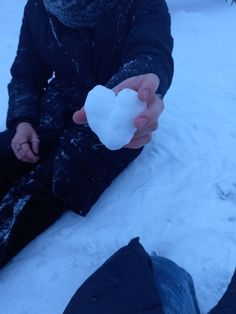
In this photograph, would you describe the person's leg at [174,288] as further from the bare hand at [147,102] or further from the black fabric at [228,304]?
the bare hand at [147,102]

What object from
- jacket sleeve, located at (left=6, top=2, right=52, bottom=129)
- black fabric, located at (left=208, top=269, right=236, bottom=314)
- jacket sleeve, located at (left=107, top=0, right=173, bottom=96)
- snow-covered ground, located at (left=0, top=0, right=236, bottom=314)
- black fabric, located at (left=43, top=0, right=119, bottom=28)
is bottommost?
snow-covered ground, located at (left=0, top=0, right=236, bottom=314)

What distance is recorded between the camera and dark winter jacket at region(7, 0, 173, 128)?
45.1 inches

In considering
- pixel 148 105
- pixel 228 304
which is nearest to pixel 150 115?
pixel 148 105

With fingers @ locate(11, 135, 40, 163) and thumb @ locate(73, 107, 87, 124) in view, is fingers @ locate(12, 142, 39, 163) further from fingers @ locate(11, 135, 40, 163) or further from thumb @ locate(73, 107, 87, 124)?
thumb @ locate(73, 107, 87, 124)

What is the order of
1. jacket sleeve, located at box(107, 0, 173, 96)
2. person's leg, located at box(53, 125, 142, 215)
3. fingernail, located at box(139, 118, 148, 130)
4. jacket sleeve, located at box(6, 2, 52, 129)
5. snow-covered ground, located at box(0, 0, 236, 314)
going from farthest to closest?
jacket sleeve, located at box(6, 2, 52, 129)
person's leg, located at box(53, 125, 142, 215)
snow-covered ground, located at box(0, 0, 236, 314)
jacket sleeve, located at box(107, 0, 173, 96)
fingernail, located at box(139, 118, 148, 130)

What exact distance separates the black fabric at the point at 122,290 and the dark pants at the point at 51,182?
36 centimetres

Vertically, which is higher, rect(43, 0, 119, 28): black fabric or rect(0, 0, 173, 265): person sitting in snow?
rect(43, 0, 119, 28): black fabric

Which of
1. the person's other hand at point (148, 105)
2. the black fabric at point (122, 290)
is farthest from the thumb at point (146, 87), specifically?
the black fabric at point (122, 290)

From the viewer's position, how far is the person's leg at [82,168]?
1.27m

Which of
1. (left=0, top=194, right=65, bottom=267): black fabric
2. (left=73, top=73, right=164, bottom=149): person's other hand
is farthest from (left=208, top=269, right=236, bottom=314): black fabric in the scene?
(left=0, top=194, right=65, bottom=267): black fabric

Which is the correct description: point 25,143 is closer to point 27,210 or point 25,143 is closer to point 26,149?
point 26,149

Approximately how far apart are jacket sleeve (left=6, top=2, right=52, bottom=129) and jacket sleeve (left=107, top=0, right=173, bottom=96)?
1.52 feet

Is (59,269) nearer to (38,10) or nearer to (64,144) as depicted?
(64,144)

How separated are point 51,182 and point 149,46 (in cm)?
58
